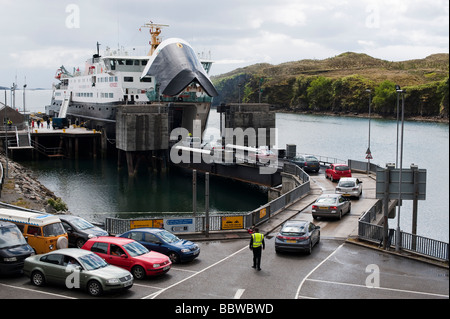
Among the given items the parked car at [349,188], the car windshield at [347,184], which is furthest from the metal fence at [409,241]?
the car windshield at [347,184]

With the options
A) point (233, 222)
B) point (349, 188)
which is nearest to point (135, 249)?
point (233, 222)

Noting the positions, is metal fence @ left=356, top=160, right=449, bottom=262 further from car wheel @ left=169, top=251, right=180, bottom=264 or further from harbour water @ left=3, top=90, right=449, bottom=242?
car wheel @ left=169, top=251, right=180, bottom=264

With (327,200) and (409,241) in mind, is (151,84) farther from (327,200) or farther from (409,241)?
(409,241)

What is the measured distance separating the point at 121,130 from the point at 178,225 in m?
31.4

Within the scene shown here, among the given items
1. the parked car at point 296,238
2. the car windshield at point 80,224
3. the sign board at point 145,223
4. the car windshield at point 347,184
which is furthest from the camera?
the car windshield at point 347,184

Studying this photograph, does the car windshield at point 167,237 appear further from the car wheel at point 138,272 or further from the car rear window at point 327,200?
the car rear window at point 327,200

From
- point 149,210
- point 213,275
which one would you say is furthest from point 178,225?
point 149,210

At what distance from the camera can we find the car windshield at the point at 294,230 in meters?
18.8

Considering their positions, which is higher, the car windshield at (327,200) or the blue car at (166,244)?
the car windshield at (327,200)

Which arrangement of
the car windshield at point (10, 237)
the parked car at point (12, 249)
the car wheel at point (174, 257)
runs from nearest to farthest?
the parked car at point (12, 249) < the car windshield at point (10, 237) < the car wheel at point (174, 257)

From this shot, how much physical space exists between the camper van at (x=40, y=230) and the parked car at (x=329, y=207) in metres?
11.9

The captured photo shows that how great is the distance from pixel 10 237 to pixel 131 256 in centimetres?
418

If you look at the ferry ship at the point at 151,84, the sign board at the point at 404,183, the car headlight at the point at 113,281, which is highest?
the ferry ship at the point at 151,84

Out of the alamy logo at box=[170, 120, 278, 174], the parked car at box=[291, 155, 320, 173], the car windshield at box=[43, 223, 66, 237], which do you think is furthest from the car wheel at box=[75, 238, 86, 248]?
the parked car at box=[291, 155, 320, 173]
